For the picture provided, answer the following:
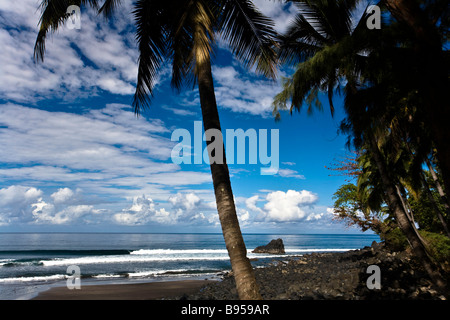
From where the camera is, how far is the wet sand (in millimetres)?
12125

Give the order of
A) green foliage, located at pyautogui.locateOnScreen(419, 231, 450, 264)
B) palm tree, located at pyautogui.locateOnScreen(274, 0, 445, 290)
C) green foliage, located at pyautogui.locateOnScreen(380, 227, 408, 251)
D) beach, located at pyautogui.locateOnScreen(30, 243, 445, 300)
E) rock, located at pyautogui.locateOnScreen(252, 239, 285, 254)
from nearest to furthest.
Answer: palm tree, located at pyautogui.locateOnScreen(274, 0, 445, 290) → beach, located at pyautogui.locateOnScreen(30, 243, 445, 300) → green foliage, located at pyautogui.locateOnScreen(419, 231, 450, 264) → green foliage, located at pyautogui.locateOnScreen(380, 227, 408, 251) → rock, located at pyautogui.locateOnScreen(252, 239, 285, 254)

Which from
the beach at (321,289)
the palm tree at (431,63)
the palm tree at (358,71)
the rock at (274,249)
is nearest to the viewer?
the palm tree at (431,63)

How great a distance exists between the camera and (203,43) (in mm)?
4477

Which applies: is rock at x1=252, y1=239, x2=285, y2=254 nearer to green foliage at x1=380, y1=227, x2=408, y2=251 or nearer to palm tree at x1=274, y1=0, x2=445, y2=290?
green foliage at x1=380, y1=227, x2=408, y2=251

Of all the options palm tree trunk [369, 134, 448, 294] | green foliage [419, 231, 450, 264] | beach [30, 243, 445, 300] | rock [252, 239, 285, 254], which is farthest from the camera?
rock [252, 239, 285, 254]

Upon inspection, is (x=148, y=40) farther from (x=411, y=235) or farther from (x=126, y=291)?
(x=126, y=291)

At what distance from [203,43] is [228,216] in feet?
9.31

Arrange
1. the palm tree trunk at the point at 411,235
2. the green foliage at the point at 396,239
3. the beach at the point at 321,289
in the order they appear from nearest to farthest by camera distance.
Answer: the beach at the point at 321,289 < the palm tree trunk at the point at 411,235 < the green foliage at the point at 396,239

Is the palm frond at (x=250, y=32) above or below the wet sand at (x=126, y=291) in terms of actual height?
above

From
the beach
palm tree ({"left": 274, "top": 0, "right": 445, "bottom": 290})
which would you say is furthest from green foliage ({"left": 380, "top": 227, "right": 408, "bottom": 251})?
palm tree ({"left": 274, "top": 0, "right": 445, "bottom": 290})

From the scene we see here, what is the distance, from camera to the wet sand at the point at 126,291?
477 inches

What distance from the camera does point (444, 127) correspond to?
3541 millimetres

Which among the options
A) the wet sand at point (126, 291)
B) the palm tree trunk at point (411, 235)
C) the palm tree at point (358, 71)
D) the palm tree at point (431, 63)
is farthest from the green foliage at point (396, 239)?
the palm tree at point (431, 63)

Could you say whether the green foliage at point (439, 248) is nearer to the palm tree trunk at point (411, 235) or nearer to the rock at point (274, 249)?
the palm tree trunk at point (411, 235)
